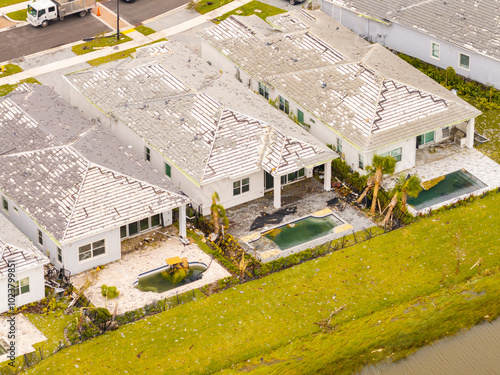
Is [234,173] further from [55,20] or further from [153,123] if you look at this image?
[55,20]

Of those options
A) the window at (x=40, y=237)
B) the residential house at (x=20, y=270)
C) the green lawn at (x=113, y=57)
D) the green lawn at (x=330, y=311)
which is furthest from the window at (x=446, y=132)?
the residential house at (x=20, y=270)

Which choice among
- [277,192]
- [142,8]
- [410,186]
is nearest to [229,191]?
[277,192]

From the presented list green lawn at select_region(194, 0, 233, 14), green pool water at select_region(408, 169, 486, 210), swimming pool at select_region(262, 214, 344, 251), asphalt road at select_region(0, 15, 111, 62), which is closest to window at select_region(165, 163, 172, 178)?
swimming pool at select_region(262, 214, 344, 251)

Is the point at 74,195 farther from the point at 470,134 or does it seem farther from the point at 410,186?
the point at 470,134

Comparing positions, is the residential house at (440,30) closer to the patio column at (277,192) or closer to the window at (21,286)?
the patio column at (277,192)

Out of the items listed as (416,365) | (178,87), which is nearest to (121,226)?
(178,87)

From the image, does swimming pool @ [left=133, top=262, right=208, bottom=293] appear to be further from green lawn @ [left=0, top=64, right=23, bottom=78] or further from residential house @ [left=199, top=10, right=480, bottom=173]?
green lawn @ [left=0, top=64, right=23, bottom=78]
